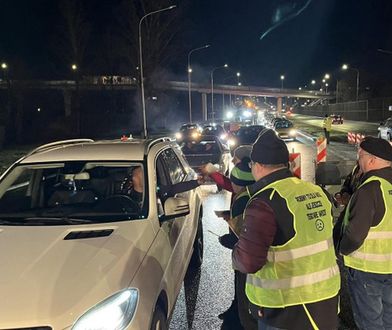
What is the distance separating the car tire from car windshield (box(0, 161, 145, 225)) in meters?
0.83

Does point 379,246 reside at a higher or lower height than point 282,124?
higher

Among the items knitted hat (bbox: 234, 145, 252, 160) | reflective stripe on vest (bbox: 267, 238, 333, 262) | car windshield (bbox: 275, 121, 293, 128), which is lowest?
car windshield (bbox: 275, 121, 293, 128)

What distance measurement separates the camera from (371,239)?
323 cm

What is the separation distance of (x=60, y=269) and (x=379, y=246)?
2195 millimetres

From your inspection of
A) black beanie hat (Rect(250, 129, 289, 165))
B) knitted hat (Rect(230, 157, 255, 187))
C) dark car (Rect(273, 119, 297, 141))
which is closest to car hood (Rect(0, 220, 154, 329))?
black beanie hat (Rect(250, 129, 289, 165))

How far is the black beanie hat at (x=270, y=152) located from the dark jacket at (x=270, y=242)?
0.26 ft

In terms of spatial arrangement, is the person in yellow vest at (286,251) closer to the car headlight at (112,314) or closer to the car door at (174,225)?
the car headlight at (112,314)

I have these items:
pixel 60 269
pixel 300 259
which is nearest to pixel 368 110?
pixel 300 259

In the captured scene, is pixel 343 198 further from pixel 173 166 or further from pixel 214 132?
pixel 214 132

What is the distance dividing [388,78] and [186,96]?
43504 mm

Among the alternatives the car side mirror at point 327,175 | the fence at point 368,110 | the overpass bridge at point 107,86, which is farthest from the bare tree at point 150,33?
the car side mirror at point 327,175

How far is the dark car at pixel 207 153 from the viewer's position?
12141mm

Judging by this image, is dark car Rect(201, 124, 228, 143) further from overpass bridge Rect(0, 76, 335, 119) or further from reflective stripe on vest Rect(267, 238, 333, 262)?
overpass bridge Rect(0, 76, 335, 119)

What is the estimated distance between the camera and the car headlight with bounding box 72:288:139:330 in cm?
246
